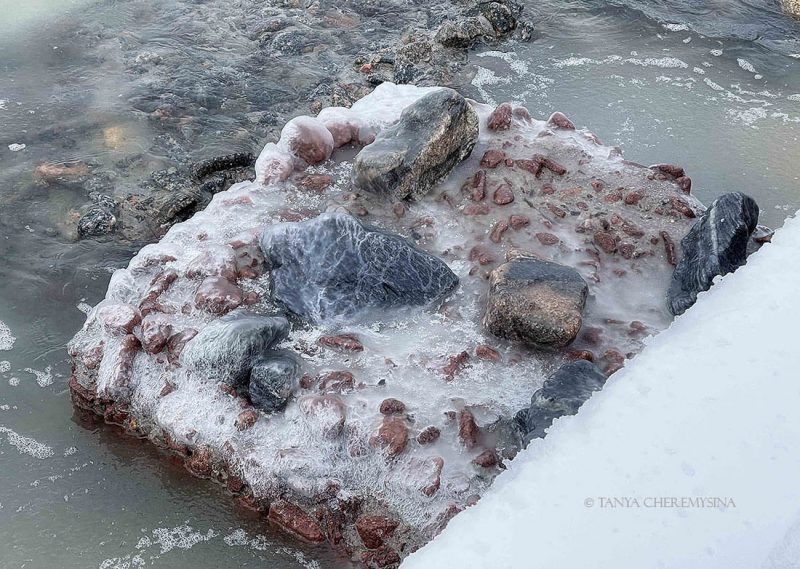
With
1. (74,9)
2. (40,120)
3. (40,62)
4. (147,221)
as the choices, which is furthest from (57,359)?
(74,9)

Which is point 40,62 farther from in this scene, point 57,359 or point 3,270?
point 57,359

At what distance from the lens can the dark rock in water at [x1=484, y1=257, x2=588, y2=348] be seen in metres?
3.19

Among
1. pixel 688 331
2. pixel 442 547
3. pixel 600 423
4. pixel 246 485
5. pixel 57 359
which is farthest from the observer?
pixel 57 359

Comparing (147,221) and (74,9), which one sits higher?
(74,9)

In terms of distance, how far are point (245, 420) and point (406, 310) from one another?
902mm

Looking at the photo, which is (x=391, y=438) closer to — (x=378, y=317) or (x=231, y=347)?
(x=378, y=317)

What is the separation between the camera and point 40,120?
204 inches

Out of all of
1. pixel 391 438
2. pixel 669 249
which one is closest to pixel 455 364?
pixel 391 438

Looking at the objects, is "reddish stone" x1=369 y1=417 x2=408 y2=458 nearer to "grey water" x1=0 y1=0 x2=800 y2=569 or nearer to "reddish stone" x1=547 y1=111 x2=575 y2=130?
"grey water" x1=0 y1=0 x2=800 y2=569

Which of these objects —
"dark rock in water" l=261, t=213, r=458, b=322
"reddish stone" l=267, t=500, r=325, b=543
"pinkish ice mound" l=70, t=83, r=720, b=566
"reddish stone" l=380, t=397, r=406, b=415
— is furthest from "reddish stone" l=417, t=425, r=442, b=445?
"dark rock in water" l=261, t=213, r=458, b=322

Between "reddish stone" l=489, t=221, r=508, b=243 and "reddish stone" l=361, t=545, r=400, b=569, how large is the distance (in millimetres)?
1666

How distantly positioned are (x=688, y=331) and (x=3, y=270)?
367cm

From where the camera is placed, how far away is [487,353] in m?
3.23

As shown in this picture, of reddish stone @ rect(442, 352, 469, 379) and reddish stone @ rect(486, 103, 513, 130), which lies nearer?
reddish stone @ rect(442, 352, 469, 379)
